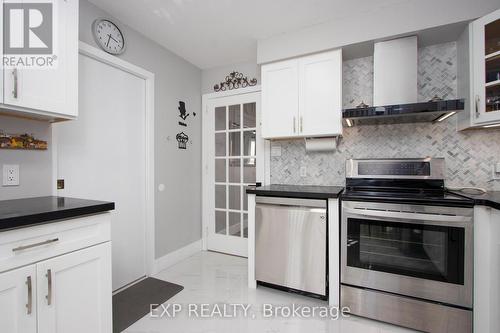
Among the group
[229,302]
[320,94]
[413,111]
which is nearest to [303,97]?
[320,94]

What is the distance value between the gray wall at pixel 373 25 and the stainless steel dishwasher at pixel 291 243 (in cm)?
150

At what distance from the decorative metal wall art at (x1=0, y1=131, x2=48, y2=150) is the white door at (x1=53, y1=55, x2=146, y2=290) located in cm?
14

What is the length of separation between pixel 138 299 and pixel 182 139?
5.88ft

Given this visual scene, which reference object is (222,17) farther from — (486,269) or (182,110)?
(486,269)

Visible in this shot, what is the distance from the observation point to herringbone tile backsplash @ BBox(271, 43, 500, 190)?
1956 mm

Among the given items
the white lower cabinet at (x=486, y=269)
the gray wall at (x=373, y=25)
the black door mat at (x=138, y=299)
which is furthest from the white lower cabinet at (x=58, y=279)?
the white lower cabinet at (x=486, y=269)

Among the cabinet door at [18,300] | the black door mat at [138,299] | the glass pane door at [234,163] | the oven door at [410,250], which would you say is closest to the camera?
the cabinet door at [18,300]

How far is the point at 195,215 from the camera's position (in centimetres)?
319

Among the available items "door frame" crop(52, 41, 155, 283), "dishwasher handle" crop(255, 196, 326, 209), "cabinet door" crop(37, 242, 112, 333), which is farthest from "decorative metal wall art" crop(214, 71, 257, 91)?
"cabinet door" crop(37, 242, 112, 333)

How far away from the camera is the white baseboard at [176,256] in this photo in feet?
8.47

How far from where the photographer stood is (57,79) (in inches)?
56.3

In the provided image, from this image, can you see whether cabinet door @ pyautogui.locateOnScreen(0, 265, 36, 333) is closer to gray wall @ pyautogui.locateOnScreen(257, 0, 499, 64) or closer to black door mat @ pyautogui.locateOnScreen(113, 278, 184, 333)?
black door mat @ pyautogui.locateOnScreen(113, 278, 184, 333)

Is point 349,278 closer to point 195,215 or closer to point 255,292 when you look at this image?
point 255,292

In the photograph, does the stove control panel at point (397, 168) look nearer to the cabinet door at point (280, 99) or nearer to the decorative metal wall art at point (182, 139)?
the cabinet door at point (280, 99)
